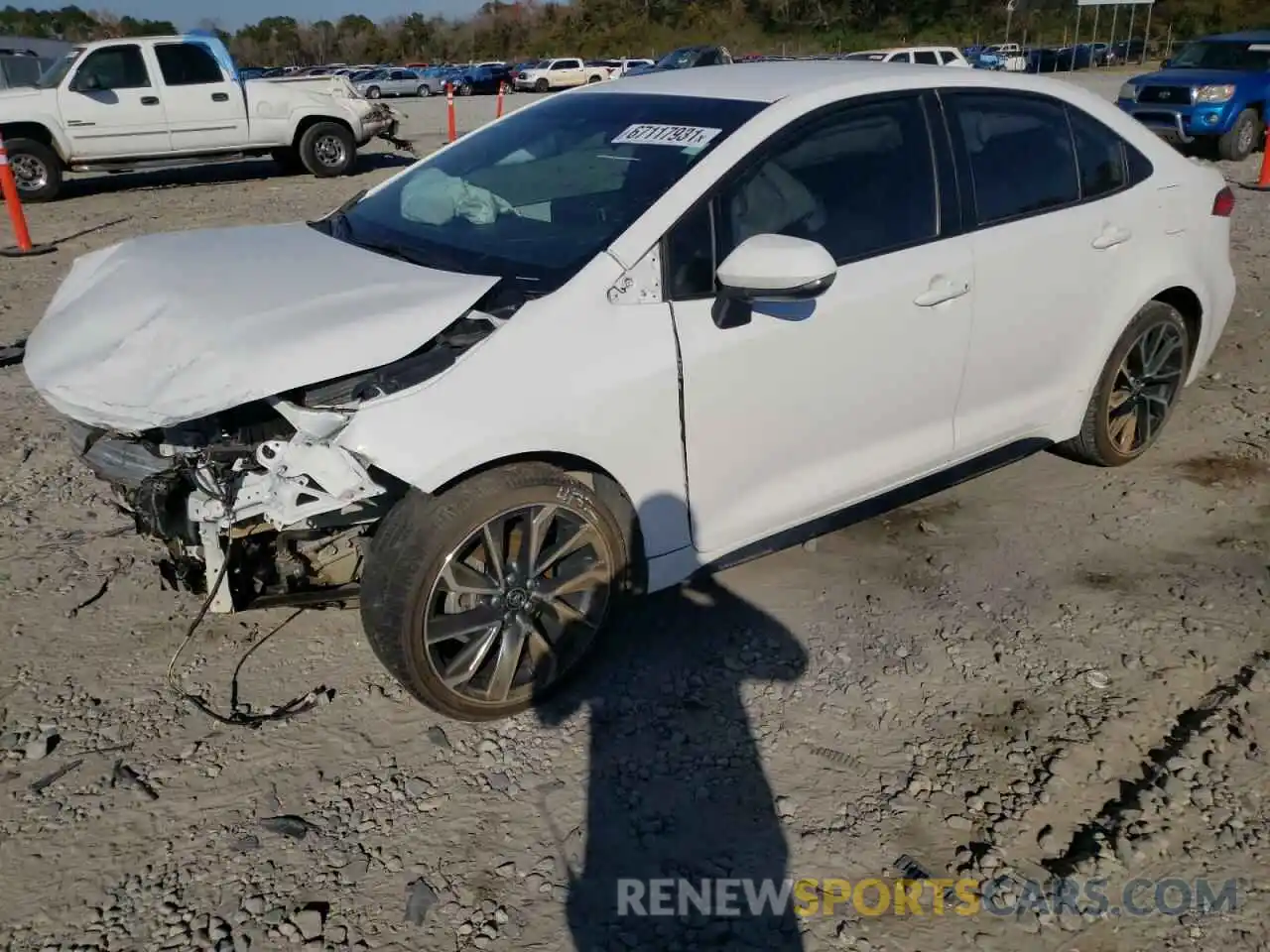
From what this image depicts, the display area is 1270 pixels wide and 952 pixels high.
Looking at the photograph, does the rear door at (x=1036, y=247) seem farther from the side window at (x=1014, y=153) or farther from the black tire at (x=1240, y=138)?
the black tire at (x=1240, y=138)

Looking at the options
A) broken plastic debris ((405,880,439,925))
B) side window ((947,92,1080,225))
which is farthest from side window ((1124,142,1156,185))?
broken plastic debris ((405,880,439,925))

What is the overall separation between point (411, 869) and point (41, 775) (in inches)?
45.9

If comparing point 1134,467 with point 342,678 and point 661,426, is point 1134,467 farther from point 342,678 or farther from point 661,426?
point 342,678

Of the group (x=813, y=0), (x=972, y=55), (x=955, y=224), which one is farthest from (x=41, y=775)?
(x=813, y=0)

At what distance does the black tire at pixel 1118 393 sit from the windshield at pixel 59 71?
513 inches

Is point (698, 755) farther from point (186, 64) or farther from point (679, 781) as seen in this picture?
point (186, 64)

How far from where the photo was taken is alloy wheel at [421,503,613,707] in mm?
2902

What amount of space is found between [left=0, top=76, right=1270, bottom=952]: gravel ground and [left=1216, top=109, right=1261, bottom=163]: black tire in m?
13.0

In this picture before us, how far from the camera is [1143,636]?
→ 3.52 meters

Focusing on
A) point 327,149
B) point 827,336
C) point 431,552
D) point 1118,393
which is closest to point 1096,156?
point 1118,393

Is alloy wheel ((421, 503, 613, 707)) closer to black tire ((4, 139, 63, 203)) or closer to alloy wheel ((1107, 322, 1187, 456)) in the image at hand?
alloy wheel ((1107, 322, 1187, 456))

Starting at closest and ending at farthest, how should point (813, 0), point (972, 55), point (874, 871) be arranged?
point (874, 871) < point (972, 55) < point (813, 0)

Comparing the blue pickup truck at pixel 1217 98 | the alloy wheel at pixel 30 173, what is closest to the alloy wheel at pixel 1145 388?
the blue pickup truck at pixel 1217 98

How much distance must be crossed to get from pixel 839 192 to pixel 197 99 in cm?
1250
